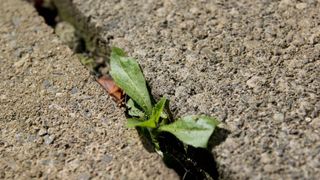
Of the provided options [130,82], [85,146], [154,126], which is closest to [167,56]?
[130,82]

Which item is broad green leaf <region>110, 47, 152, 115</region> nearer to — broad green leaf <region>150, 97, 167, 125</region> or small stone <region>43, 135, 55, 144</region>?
broad green leaf <region>150, 97, 167, 125</region>

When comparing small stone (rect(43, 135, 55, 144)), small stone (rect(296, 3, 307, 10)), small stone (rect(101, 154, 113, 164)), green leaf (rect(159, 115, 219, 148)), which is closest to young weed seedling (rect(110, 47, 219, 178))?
green leaf (rect(159, 115, 219, 148))

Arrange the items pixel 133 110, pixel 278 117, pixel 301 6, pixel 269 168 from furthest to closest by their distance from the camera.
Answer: pixel 301 6
pixel 133 110
pixel 278 117
pixel 269 168

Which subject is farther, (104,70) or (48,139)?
(104,70)

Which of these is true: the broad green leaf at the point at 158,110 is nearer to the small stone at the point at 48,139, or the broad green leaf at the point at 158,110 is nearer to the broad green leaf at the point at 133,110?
the broad green leaf at the point at 133,110

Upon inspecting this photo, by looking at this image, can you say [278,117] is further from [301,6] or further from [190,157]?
[301,6]

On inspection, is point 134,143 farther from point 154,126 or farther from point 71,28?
point 71,28

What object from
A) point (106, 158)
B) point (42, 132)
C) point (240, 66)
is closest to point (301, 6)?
point (240, 66)
